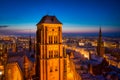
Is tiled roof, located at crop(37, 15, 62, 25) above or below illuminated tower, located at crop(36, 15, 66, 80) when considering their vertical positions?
above

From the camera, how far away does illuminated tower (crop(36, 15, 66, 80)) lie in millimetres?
24844

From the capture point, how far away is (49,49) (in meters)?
25.2

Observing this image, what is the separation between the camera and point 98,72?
141 feet

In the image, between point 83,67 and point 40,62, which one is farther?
point 83,67

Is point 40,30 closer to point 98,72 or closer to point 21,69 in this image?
point 21,69

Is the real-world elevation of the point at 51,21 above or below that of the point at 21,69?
above

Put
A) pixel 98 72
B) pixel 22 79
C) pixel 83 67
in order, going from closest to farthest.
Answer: pixel 22 79 < pixel 98 72 < pixel 83 67

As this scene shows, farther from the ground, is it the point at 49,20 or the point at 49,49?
the point at 49,20

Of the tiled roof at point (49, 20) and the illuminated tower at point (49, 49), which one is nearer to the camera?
the illuminated tower at point (49, 49)

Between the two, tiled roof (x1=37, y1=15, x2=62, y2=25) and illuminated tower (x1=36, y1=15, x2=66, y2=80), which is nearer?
illuminated tower (x1=36, y1=15, x2=66, y2=80)

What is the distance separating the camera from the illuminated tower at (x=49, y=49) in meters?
24.8

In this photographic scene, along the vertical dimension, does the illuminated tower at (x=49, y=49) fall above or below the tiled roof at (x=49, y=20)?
below

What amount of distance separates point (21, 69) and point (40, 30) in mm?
9290

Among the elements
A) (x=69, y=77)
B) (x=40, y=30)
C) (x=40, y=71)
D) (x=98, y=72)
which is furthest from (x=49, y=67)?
(x=98, y=72)
